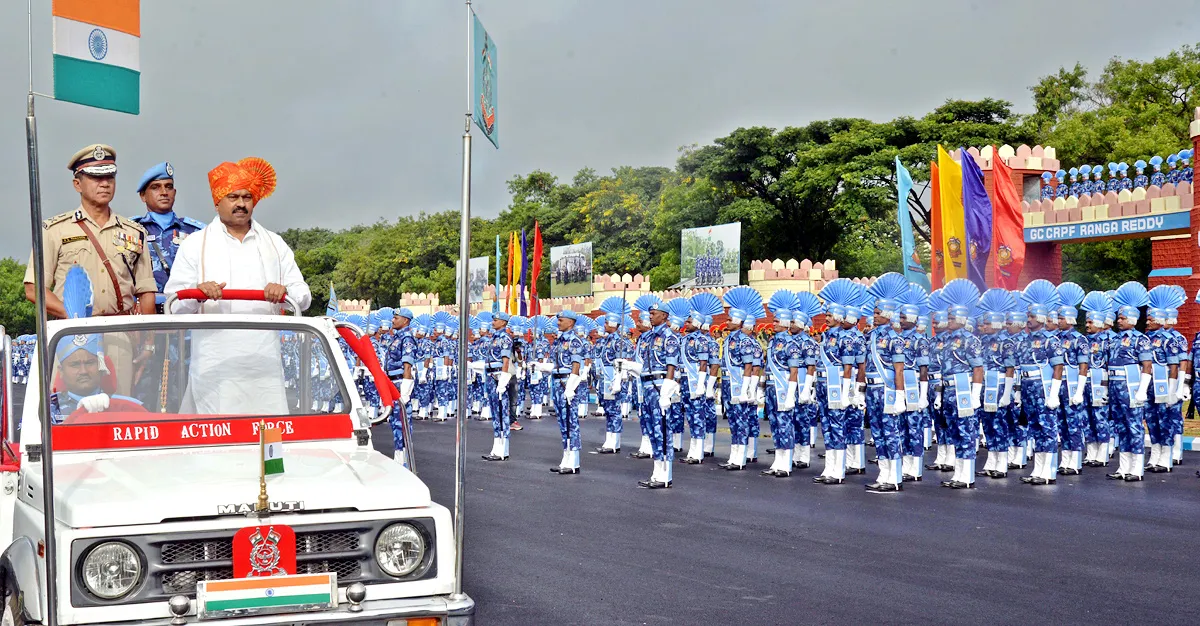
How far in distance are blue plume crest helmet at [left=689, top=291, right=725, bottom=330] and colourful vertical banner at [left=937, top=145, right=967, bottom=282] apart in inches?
181

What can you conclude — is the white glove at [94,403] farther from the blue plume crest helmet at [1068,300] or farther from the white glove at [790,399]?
the blue plume crest helmet at [1068,300]

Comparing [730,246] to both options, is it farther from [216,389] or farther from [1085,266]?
[216,389]

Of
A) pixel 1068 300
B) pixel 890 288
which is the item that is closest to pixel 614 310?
pixel 890 288

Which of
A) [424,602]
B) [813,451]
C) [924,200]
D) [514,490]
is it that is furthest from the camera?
[924,200]

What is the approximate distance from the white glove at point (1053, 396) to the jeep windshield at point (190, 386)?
37.6 feet

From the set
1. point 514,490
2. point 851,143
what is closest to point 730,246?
point 851,143

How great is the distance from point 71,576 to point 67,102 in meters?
1.73

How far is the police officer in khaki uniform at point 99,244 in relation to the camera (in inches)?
272

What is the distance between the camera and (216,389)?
18.7 ft

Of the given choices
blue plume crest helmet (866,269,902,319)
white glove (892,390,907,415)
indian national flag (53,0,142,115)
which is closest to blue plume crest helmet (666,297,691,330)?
blue plume crest helmet (866,269,902,319)

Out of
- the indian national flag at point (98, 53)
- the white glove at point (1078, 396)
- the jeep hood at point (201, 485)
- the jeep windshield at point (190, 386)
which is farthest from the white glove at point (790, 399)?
the indian national flag at point (98, 53)

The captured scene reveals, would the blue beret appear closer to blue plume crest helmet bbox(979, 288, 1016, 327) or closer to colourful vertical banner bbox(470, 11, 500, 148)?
colourful vertical banner bbox(470, 11, 500, 148)

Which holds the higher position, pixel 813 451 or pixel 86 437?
pixel 86 437

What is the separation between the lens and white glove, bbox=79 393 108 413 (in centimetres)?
538
